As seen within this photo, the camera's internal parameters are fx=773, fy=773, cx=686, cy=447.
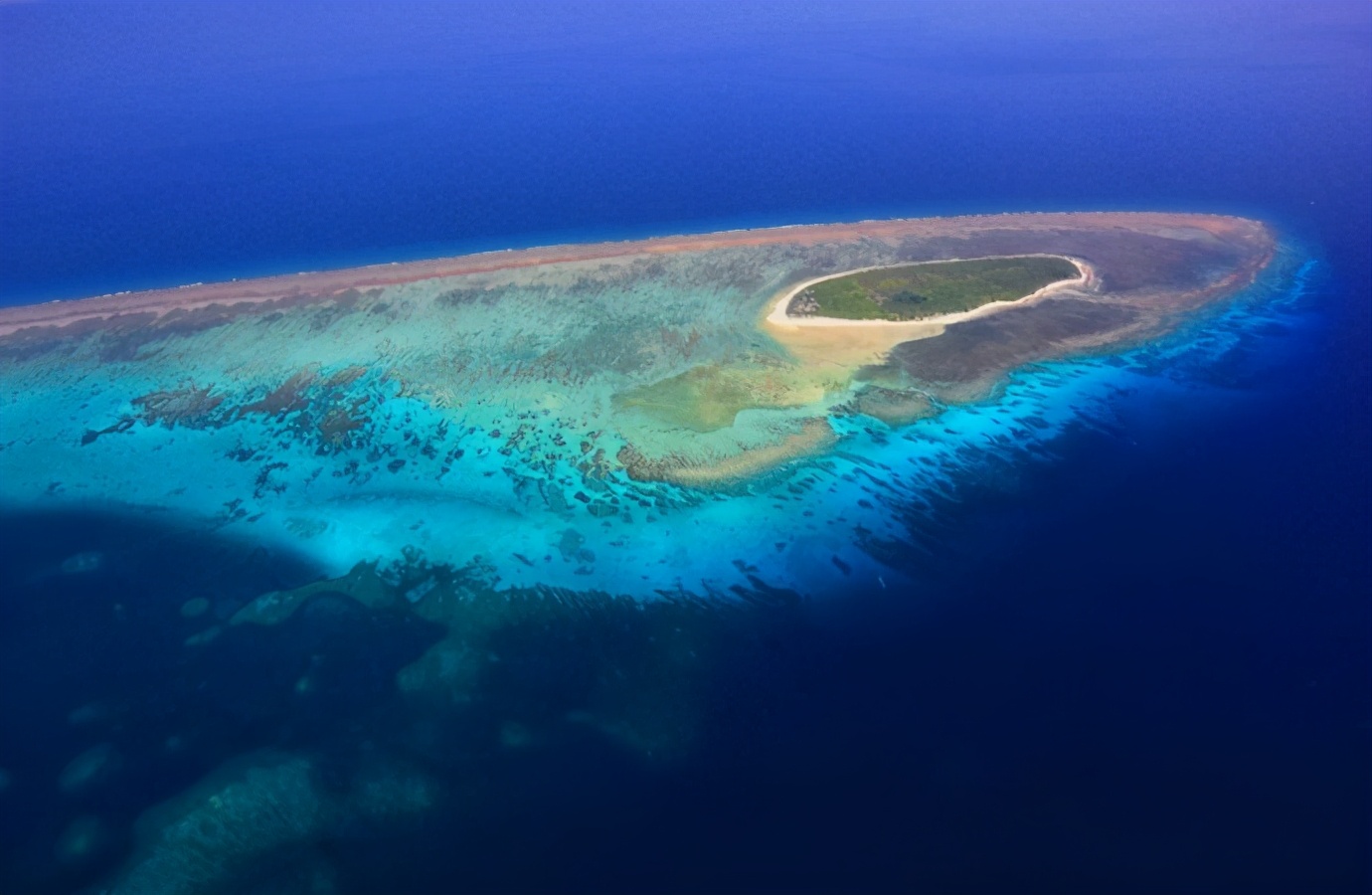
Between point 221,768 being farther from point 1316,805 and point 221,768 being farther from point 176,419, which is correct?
point 1316,805

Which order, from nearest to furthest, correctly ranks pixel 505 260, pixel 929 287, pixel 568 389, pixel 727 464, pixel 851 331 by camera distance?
1. pixel 727 464
2. pixel 568 389
3. pixel 851 331
4. pixel 929 287
5. pixel 505 260

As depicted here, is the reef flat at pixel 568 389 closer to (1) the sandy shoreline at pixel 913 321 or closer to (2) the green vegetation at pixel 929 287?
(1) the sandy shoreline at pixel 913 321

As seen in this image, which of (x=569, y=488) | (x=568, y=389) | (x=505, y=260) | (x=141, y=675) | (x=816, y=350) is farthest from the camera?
(x=505, y=260)

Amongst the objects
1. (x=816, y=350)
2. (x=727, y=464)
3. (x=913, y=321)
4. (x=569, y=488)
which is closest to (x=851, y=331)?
(x=816, y=350)

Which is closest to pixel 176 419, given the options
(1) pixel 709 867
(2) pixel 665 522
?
(2) pixel 665 522

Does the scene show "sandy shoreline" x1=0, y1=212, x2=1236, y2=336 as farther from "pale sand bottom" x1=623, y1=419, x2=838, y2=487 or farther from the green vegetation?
"pale sand bottom" x1=623, y1=419, x2=838, y2=487

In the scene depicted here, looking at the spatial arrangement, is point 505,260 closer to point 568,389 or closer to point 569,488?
point 568,389
